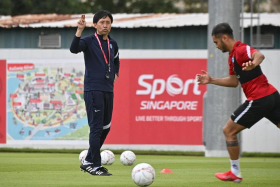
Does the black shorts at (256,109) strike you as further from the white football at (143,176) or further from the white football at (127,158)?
the white football at (127,158)

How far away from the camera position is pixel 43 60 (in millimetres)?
20375

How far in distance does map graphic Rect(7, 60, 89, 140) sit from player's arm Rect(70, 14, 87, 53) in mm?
9717

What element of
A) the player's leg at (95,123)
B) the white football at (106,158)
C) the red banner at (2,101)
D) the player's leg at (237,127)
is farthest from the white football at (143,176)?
the red banner at (2,101)

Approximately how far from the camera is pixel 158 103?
19.8 metres

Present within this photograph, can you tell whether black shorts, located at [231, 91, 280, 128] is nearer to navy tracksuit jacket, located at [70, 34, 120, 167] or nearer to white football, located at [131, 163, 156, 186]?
white football, located at [131, 163, 156, 186]

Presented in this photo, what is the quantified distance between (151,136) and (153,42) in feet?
13.3

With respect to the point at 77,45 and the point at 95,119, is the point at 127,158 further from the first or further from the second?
the point at 77,45

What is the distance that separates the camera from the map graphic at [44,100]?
20.1 m

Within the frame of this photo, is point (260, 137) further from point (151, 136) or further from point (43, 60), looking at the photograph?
point (43, 60)

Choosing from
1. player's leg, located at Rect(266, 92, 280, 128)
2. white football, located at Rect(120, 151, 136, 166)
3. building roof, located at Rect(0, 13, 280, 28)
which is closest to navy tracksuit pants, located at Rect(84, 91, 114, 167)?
white football, located at Rect(120, 151, 136, 166)

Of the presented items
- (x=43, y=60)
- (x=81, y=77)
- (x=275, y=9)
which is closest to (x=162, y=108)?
(x=81, y=77)

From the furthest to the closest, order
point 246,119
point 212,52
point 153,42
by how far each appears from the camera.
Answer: point 153,42 → point 212,52 → point 246,119

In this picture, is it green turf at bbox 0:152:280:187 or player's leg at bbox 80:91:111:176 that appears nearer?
green turf at bbox 0:152:280:187

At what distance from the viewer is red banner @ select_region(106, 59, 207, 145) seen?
1967 centimetres
